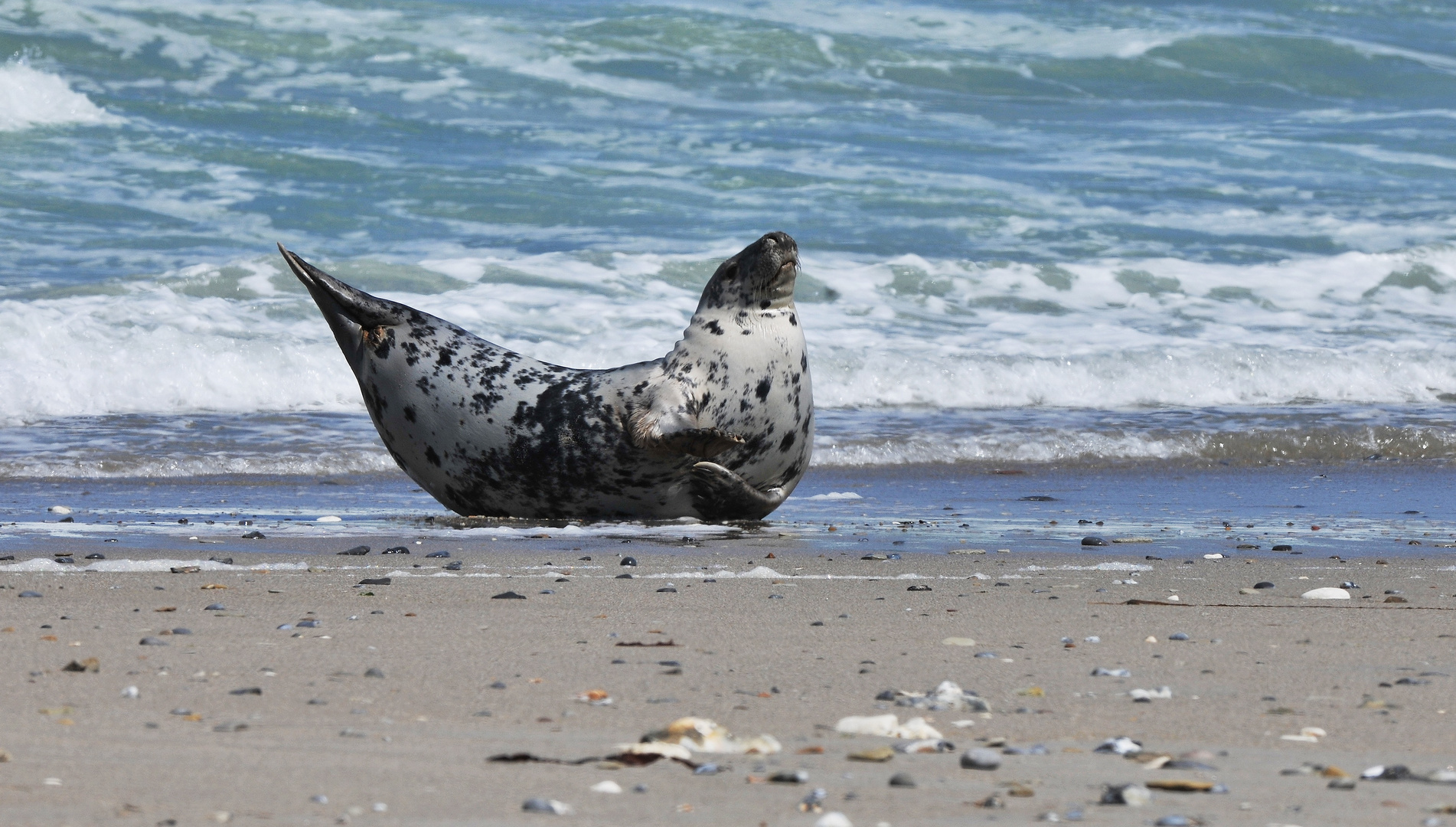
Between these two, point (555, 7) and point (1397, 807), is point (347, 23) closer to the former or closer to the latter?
point (555, 7)

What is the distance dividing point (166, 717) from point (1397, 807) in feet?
5.59

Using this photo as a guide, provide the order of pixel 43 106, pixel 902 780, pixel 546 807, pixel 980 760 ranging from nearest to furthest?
pixel 546 807
pixel 902 780
pixel 980 760
pixel 43 106

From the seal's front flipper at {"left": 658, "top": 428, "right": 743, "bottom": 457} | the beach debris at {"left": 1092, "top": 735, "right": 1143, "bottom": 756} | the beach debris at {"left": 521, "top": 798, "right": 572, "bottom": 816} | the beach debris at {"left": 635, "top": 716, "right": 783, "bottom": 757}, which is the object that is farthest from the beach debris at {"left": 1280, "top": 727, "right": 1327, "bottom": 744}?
the seal's front flipper at {"left": 658, "top": 428, "right": 743, "bottom": 457}

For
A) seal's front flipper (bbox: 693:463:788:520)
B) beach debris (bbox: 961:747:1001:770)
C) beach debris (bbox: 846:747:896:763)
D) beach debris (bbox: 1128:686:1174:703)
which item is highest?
beach debris (bbox: 961:747:1001:770)

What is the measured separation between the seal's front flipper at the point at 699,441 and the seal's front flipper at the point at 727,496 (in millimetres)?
56

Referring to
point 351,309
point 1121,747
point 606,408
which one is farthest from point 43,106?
point 1121,747

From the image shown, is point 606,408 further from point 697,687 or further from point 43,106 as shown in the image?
point 43,106

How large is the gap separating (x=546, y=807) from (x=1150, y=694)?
122 cm

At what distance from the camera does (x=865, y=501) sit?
651cm

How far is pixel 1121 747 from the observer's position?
8.06 feet

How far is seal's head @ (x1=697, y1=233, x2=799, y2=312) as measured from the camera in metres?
5.77

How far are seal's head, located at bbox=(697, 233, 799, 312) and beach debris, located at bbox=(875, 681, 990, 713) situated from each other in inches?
120

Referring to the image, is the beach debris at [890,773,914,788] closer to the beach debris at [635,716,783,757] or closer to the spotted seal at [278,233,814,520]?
the beach debris at [635,716,783,757]

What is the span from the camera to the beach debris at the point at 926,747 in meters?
2.43
